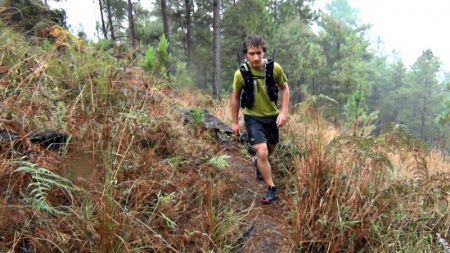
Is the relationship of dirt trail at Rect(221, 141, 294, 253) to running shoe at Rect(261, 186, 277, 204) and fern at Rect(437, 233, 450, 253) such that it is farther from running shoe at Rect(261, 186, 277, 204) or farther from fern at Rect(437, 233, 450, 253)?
fern at Rect(437, 233, 450, 253)

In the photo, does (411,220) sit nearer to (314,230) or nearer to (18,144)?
(314,230)

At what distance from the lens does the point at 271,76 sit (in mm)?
3273

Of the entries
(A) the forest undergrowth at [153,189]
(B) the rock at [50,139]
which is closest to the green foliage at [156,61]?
(A) the forest undergrowth at [153,189]

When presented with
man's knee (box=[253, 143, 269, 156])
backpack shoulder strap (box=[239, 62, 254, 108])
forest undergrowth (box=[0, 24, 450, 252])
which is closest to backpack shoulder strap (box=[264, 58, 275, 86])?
backpack shoulder strap (box=[239, 62, 254, 108])

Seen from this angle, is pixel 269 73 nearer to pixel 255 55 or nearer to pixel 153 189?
pixel 255 55

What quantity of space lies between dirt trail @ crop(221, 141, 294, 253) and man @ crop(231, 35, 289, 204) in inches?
5.1

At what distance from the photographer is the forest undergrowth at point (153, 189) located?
6.48 ft

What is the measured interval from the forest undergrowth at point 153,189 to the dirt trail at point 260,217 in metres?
0.06

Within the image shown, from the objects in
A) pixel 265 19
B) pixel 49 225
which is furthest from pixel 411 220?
pixel 265 19

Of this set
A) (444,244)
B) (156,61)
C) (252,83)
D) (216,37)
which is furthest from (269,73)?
(216,37)

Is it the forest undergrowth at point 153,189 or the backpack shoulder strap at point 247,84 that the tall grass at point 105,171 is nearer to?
the forest undergrowth at point 153,189

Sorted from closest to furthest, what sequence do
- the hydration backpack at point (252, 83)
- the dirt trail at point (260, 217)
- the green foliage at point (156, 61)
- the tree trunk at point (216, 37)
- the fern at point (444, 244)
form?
the fern at point (444, 244) → the dirt trail at point (260, 217) → the hydration backpack at point (252, 83) → the green foliage at point (156, 61) → the tree trunk at point (216, 37)

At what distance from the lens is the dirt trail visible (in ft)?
8.28

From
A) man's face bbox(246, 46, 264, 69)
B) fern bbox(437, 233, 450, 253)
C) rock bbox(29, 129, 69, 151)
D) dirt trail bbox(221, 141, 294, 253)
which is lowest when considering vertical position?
dirt trail bbox(221, 141, 294, 253)
